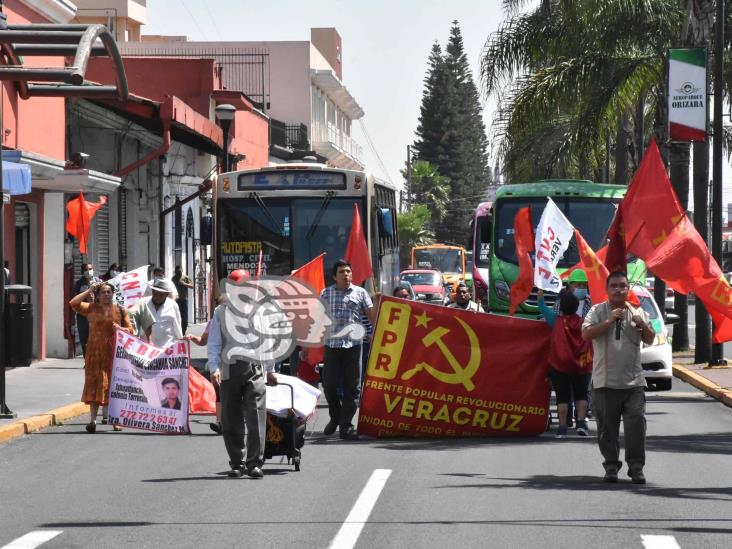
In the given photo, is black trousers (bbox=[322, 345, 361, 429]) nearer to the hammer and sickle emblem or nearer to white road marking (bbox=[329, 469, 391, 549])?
the hammer and sickle emblem

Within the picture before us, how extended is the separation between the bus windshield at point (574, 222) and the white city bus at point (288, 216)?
10.2 feet

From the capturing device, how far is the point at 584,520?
9.26m

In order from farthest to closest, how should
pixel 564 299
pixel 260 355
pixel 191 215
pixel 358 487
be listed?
Answer: pixel 191 215
pixel 564 299
pixel 260 355
pixel 358 487

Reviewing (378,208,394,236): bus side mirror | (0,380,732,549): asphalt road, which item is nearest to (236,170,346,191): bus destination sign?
(378,208,394,236): bus side mirror

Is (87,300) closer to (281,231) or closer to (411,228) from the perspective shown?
(281,231)

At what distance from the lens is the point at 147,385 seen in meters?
15.4

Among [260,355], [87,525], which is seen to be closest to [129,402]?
[260,355]

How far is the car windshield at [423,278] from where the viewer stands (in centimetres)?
5318

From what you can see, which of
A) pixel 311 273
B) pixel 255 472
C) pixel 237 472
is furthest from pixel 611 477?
pixel 311 273

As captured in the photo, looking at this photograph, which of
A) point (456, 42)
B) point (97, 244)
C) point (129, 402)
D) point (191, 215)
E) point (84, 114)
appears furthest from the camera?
point (456, 42)

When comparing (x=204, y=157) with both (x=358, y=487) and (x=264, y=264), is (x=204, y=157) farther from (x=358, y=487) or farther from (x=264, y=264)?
(x=358, y=487)

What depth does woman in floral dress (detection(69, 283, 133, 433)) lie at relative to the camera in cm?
1552

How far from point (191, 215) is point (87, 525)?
1287 inches

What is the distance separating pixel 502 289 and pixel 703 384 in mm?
4517
